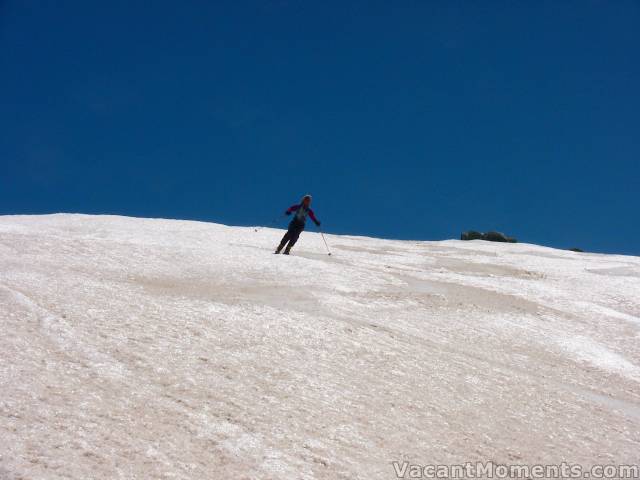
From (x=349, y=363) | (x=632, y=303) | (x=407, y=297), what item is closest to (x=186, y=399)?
(x=349, y=363)

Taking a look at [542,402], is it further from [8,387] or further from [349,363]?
[8,387]

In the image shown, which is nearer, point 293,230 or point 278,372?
point 278,372

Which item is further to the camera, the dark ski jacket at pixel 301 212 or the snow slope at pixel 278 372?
the dark ski jacket at pixel 301 212

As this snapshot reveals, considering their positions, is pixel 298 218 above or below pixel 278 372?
above

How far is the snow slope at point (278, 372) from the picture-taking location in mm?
6625

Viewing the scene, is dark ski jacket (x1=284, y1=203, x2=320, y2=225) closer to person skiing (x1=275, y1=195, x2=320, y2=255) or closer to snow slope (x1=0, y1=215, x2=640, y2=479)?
person skiing (x1=275, y1=195, x2=320, y2=255)

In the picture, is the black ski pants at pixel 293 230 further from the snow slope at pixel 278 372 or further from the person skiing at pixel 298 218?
the snow slope at pixel 278 372

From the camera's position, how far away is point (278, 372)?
934 cm

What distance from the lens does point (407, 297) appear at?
17.5 m

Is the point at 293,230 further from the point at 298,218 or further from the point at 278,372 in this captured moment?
the point at 278,372

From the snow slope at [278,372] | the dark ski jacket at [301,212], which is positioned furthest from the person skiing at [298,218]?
Answer: the snow slope at [278,372]

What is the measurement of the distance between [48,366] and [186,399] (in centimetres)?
186

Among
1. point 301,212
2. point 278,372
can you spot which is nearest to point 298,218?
point 301,212

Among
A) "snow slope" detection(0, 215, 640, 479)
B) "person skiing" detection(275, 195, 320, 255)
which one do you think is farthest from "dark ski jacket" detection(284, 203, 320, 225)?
"snow slope" detection(0, 215, 640, 479)
